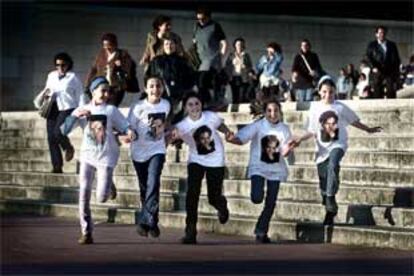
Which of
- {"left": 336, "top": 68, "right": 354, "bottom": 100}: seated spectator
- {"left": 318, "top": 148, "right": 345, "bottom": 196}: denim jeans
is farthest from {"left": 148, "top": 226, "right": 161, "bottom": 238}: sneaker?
{"left": 336, "top": 68, "right": 354, "bottom": 100}: seated spectator

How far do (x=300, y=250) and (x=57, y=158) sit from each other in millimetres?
6316

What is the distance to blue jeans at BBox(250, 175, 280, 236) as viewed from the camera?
11.8 meters

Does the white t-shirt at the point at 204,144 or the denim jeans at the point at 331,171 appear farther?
the denim jeans at the point at 331,171

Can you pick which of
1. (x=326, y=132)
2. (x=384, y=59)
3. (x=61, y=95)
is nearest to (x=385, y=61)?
(x=384, y=59)

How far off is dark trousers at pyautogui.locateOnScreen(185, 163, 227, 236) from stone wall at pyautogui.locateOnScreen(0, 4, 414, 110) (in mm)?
15981

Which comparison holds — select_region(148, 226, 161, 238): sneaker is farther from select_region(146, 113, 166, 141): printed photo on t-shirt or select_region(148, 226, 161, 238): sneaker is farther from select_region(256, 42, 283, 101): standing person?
select_region(256, 42, 283, 101): standing person

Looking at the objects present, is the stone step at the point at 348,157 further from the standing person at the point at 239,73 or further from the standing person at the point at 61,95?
the standing person at the point at 239,73

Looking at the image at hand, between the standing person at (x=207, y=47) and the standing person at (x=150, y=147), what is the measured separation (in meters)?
5.48

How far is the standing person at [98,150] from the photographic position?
38.1 feet

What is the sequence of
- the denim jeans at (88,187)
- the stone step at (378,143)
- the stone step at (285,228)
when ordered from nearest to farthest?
1. the stone step at (285,228)
2. the denim jeans at (88,187)
3. the stone step at (378,143)

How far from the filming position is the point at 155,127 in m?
11.9

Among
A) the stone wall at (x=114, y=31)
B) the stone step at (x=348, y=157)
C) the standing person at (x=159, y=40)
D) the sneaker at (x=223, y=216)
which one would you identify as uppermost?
the stone wall at (x=114, y=31)

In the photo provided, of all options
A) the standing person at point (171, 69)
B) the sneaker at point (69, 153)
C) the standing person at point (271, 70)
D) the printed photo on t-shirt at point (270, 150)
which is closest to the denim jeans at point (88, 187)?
the printed photo on t-shirt at point (270, 150)

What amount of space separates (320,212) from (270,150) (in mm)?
965
